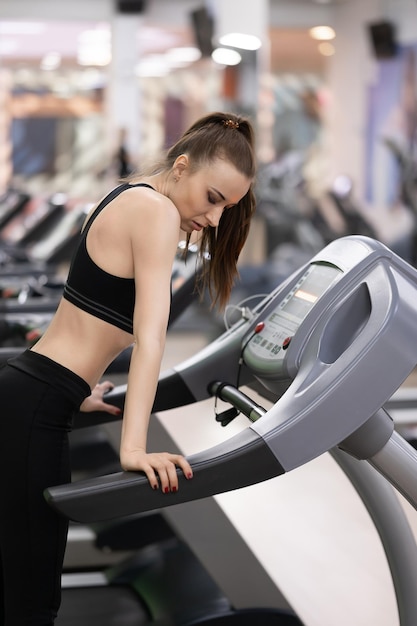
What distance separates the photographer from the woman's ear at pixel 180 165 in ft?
4.97

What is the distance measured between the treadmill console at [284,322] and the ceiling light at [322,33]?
12.3 m

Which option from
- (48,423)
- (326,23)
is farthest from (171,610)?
(326,23)

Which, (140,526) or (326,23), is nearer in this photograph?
(140,526)

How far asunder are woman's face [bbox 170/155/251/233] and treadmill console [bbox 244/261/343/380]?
0.72 ft

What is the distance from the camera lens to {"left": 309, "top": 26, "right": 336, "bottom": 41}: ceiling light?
43.9ft

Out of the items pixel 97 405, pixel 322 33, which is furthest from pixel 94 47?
pixel 97 405

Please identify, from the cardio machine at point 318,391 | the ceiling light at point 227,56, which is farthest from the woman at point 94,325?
the ceiling light at point 227,56

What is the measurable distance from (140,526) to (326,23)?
11.5m

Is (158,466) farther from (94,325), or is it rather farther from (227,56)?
(227,56)

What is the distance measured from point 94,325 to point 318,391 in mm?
356

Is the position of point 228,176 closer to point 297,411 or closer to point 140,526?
point 297,411

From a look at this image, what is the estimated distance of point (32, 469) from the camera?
4.90 feet

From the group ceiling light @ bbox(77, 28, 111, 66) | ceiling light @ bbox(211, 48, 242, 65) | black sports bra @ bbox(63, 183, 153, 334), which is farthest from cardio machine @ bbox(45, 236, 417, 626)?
ceiling light @ bbox(77, 28, 111, 66)

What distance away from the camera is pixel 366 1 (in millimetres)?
12359
